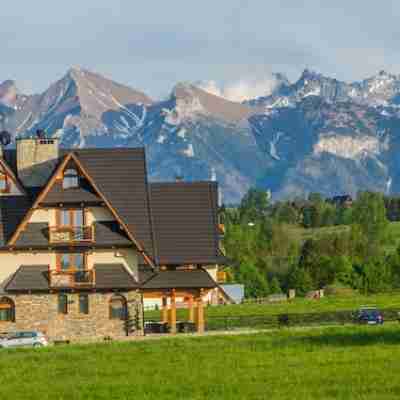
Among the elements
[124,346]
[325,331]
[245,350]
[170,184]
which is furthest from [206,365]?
[170,184]

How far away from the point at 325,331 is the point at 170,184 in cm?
1660

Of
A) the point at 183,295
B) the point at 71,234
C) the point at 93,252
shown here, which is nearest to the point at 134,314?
the point at 183,295

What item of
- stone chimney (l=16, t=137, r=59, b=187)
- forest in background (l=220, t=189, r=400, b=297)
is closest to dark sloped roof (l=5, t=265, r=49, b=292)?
stone chimney (l=16, t=137, r=59, b=187)

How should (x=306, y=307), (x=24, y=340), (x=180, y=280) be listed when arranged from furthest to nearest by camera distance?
(x=306, y=307) → (x=180, y=280) → (x=24, y=340)

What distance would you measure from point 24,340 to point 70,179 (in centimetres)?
986

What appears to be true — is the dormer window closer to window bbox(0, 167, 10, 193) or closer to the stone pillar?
window bbox(0, 167, 10, 193)

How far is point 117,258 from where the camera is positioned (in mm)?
64875

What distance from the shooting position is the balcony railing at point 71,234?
6438cm

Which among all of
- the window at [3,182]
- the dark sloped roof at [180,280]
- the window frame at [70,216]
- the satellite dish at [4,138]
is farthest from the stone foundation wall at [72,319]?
the satellite dish at [4,138]

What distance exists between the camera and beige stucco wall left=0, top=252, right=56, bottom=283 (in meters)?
64.1

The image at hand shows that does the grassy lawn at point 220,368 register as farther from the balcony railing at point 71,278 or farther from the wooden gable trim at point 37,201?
the wooden gable trim at point 37,201

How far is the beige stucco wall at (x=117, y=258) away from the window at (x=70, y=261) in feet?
1.44

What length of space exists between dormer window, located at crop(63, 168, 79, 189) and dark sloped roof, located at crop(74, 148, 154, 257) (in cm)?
182

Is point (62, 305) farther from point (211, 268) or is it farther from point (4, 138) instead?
point (211, 268)
